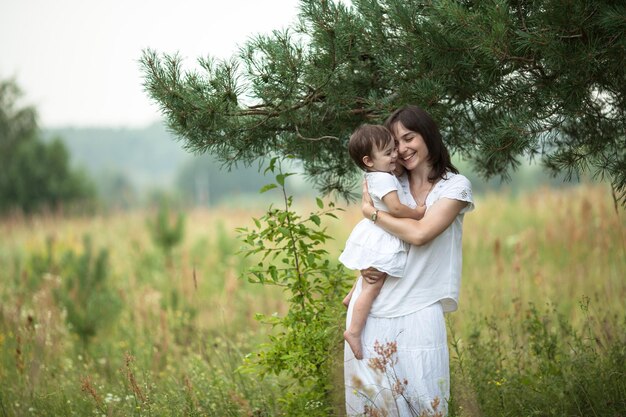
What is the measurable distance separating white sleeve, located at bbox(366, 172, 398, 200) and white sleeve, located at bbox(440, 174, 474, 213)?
8.1 inches

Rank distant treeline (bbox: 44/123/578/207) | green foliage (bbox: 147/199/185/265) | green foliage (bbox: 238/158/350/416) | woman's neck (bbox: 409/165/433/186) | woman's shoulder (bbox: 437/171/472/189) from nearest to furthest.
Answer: woman's shoulder (bbox: 437/171/472/189), woman's neck (bbox: 409/165/433/186), green foliage (bbox: 238/158/350/416), green foliage (bbox: 147/199/185/265), distant treeline (bbox: 44/123/578/207)

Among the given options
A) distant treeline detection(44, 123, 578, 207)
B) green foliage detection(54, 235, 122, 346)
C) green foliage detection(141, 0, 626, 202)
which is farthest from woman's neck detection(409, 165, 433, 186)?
distant treeline detection(44, 123, 578, 207)

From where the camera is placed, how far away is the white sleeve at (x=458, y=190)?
268 centimetres

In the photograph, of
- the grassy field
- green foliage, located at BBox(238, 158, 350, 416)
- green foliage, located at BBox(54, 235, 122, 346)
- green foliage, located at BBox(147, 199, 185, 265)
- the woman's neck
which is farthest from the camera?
green foliage, located at BBox(147, 199, 185, 265)

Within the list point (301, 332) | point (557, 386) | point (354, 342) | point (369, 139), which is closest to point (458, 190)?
point (369, 139)

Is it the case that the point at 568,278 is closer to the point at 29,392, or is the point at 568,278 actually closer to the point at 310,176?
the point at 310,176

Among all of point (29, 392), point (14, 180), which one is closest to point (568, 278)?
point (29, 392)

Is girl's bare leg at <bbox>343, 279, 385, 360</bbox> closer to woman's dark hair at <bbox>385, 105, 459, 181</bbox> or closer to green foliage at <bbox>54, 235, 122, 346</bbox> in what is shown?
woman's dark hair at <bbox>385, 105, 459, 181</bbox>

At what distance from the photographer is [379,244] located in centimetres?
273

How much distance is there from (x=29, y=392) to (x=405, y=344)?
2.57 m

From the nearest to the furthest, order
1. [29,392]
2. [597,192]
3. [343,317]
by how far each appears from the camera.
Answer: [343,317], [29,392], [597,192]

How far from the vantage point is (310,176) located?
3.70 metres

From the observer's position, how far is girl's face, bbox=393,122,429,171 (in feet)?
9.04

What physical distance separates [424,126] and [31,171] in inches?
935
